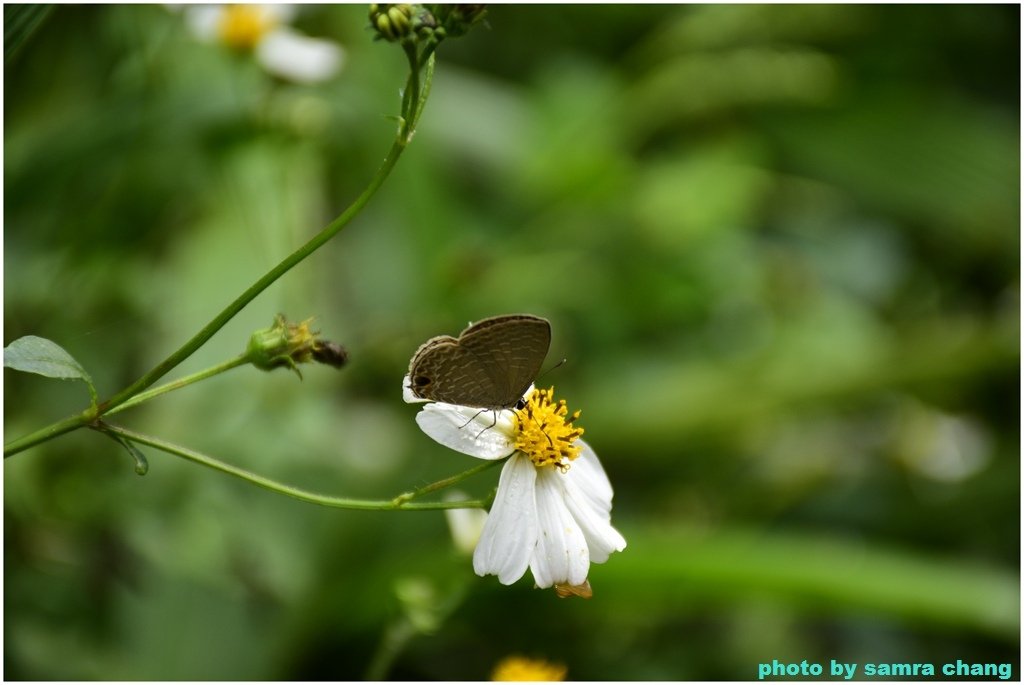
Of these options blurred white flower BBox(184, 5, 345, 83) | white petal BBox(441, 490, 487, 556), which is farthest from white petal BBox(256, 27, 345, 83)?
white petal BBox(441, 490, 487, 556)

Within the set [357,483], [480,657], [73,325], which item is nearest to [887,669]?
[480,657]

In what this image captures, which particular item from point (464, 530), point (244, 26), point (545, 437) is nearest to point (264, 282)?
point (545, 437)

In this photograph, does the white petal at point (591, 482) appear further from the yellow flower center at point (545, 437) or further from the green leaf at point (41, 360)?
the green leaf at point (41, 360)

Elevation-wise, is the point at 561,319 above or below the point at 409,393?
above

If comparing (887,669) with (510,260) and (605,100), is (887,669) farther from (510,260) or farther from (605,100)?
(605,100)

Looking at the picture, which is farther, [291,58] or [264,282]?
[291,58]

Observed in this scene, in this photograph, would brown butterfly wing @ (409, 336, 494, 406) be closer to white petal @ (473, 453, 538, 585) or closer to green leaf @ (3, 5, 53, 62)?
white petal @ (473, 453, 538, 585)

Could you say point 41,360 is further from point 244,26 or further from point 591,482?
point 244,26
